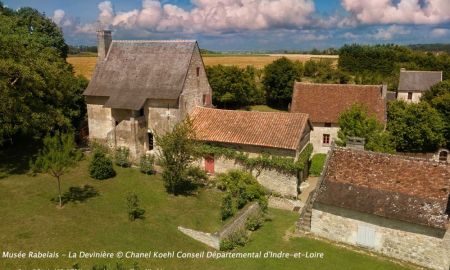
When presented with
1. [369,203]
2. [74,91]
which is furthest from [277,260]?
[74,91]

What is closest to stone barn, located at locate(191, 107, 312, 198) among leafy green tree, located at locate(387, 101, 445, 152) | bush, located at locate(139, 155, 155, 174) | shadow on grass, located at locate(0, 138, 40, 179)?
bush, located at locate(139, 155, 155, 174)

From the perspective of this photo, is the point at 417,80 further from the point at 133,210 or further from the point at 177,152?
the point at 133,210

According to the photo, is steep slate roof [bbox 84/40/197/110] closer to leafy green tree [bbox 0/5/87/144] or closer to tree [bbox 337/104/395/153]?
leafy green tree [bbox 0/5/87/144]

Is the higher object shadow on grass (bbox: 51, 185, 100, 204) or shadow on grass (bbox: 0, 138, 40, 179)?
shadow on grass (bbox: 0, 138, 40, 179)

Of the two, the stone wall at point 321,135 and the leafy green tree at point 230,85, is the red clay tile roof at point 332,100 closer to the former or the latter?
the stone wall at point 321,135

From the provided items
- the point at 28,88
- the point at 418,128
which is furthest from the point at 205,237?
the point at 418,128

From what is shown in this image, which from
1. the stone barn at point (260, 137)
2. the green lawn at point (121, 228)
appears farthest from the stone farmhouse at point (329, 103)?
the green lawn at point (121, 228)
